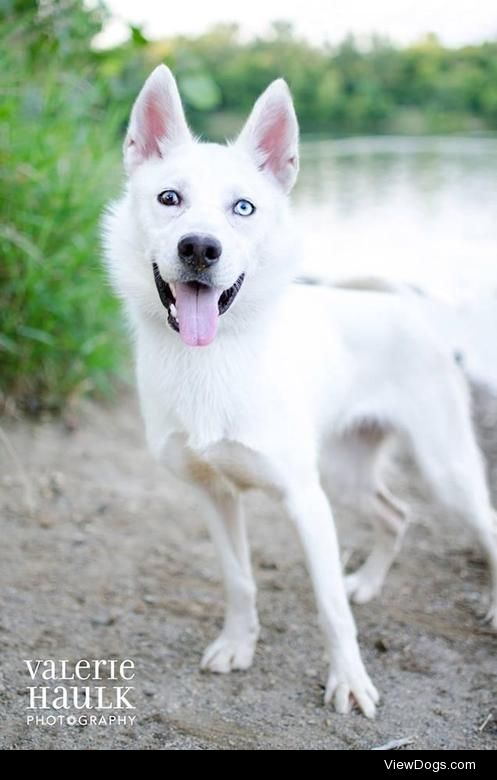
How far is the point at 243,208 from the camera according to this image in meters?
2.45

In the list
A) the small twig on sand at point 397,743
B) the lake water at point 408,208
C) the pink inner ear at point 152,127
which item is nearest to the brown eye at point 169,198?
the pink inner ear at point 152,127

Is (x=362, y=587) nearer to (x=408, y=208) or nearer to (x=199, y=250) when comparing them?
(x=199, y=250)

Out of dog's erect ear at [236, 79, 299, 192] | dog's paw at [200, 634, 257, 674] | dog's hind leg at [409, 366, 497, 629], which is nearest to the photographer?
dog's erect ear at [236, 79, 299, 192]

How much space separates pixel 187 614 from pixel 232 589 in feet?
1.23

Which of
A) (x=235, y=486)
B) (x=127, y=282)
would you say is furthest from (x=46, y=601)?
(x=127, y=282)

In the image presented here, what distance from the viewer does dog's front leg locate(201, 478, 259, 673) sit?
9.41ft

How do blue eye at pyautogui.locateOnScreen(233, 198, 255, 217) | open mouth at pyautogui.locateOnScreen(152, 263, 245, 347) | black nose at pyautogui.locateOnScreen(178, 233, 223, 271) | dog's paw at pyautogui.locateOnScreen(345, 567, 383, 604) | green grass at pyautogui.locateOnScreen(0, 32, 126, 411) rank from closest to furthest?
1. black nose at pyautogui.locateOnScreen(178, 233, 223, 271)
2. open mouth at pyautogui.locateOnScreen(152, 263, 245, 347)
3. blue eye at pyautogui.locateOnScreen(233, 198, 255, 217)
4. dog's paw at pyautogui.locateOnScreen(345, 567, 383, 604)
5. green grass at pyautogui.locateOnScreen(0, 32, 126, 411)

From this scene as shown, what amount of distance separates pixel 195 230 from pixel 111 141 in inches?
127

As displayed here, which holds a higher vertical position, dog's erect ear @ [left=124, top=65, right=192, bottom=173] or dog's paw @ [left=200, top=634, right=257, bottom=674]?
dog's erect ear @ [left=124, top=65, right=192, bottom=173]

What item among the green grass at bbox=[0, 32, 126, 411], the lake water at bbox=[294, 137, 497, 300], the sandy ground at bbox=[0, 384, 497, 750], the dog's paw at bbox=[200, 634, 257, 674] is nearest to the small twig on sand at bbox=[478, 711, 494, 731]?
the sandy ground at bbox=[0, 384, 497, 750]

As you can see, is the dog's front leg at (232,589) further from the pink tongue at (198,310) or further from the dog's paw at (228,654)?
the pink tongue at (198,310)

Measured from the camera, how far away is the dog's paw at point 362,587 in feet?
11.1

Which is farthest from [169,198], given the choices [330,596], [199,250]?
[330,596]

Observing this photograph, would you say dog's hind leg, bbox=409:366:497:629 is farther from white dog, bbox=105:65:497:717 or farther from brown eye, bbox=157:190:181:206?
brown eye, bbox=157:190:181:206
